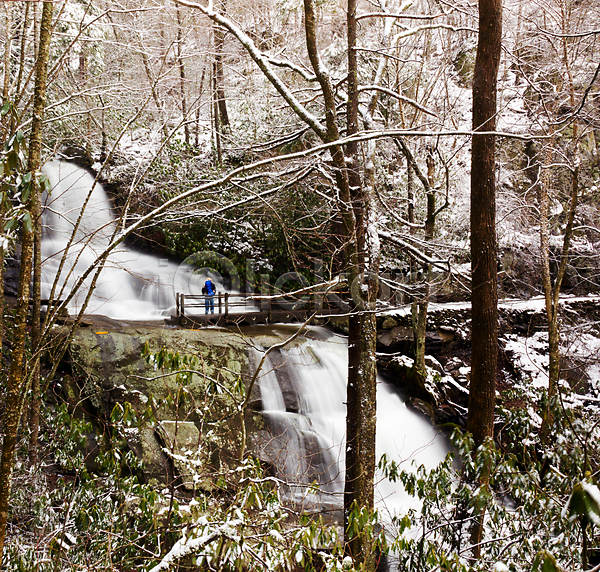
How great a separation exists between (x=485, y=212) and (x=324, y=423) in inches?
237

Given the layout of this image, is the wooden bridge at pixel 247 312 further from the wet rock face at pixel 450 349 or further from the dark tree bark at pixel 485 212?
the dark tree bark at pixel 485 212

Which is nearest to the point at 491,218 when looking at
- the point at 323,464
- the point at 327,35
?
the point at 323,464

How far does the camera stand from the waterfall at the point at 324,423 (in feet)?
26.3

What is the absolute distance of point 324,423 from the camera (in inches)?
358

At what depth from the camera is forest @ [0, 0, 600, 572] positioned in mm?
3316

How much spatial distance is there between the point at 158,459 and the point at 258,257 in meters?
9.11

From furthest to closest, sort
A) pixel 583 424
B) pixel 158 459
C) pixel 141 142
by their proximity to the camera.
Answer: pixel 141 142, pixel 158 459, pixel 583 424

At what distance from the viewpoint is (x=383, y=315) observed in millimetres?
11797

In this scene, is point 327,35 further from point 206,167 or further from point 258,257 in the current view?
point 258,257

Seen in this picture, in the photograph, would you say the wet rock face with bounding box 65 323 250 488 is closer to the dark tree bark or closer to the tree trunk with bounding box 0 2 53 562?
the dark tree bark

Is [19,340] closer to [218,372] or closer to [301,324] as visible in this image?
[218,372]

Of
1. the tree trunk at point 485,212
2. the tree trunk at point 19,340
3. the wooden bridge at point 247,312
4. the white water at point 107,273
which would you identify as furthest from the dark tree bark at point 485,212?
the white water at point 107,273

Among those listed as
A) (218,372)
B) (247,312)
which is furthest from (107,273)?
(218,372)

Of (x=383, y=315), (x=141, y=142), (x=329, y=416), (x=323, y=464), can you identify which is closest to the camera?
(x=323, y=464)
